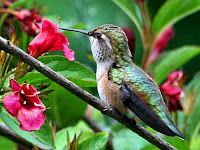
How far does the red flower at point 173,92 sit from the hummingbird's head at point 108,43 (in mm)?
482

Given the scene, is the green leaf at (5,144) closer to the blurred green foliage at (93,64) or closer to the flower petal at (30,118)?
the blurred green foliage at (93,64)

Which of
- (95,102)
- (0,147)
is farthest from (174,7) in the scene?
(95,102)

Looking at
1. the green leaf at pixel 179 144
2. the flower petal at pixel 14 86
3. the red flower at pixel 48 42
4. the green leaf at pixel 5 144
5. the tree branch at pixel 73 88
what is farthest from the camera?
the green leaf at pixel 5 144

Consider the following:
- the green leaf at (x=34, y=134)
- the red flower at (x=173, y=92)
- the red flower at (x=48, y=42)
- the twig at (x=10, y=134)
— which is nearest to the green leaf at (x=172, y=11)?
the red flower at (x=173, y=92)

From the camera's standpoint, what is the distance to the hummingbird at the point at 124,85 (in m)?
2.10

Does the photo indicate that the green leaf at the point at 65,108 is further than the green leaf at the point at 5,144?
No

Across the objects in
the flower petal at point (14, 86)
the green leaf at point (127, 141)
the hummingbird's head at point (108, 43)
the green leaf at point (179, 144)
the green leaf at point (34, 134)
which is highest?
the hummingbird's head at point (108, 43)

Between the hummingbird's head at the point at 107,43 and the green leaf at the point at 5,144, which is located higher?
the hummingbird's head at the point at 107,43

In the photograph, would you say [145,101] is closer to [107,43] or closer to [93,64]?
[107,43]

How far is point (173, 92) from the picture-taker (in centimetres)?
285

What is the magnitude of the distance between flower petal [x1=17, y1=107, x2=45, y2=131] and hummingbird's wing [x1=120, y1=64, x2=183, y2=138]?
14.0 inches

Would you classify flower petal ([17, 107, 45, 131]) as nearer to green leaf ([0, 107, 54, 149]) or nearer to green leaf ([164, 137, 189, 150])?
green leaf ([0, 107, 54, 149])

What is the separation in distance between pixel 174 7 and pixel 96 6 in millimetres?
967

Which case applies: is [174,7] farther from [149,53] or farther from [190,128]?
[190,128]
